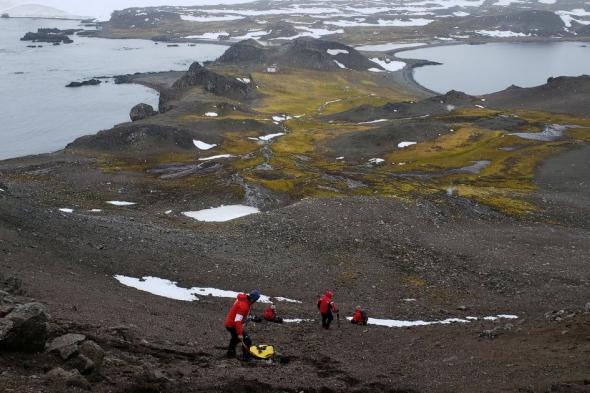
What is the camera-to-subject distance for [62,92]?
11706 cm

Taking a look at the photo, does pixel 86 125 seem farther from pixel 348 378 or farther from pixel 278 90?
pixel 348 378

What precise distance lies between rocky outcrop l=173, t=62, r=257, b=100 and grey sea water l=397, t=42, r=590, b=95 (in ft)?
184

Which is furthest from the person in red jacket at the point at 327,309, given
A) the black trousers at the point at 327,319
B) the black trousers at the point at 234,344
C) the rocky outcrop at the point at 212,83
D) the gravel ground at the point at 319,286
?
the rocky outcrop at the point at 212,83

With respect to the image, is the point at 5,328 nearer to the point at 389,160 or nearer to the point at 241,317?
the point at 241,317

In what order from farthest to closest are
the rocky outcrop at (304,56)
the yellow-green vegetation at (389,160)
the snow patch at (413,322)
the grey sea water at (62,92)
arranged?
the rocky outcrop at (304,56) < the grey sea water at (62,92) < the yellow-green vegetation at (389,160) < the snow patch at (413,322)

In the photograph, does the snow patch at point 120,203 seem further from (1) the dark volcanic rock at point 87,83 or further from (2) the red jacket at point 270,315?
(1) the dark volcanic rock at point 87,83

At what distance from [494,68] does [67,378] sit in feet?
567

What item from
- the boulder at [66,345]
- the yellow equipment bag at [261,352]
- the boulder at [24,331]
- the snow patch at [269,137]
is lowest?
the snow patch at [269,137]

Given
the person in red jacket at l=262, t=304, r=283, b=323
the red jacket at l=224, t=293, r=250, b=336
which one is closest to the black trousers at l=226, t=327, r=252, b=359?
the red jacket at l=224, t=293, r=250, b=336

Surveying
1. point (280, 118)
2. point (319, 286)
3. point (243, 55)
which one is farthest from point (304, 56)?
point (319, 286)

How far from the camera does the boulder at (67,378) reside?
→ 37.2ft

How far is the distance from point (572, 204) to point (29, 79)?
120m

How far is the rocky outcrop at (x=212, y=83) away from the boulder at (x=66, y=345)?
96.5 m

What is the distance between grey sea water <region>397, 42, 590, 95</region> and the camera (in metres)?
145
